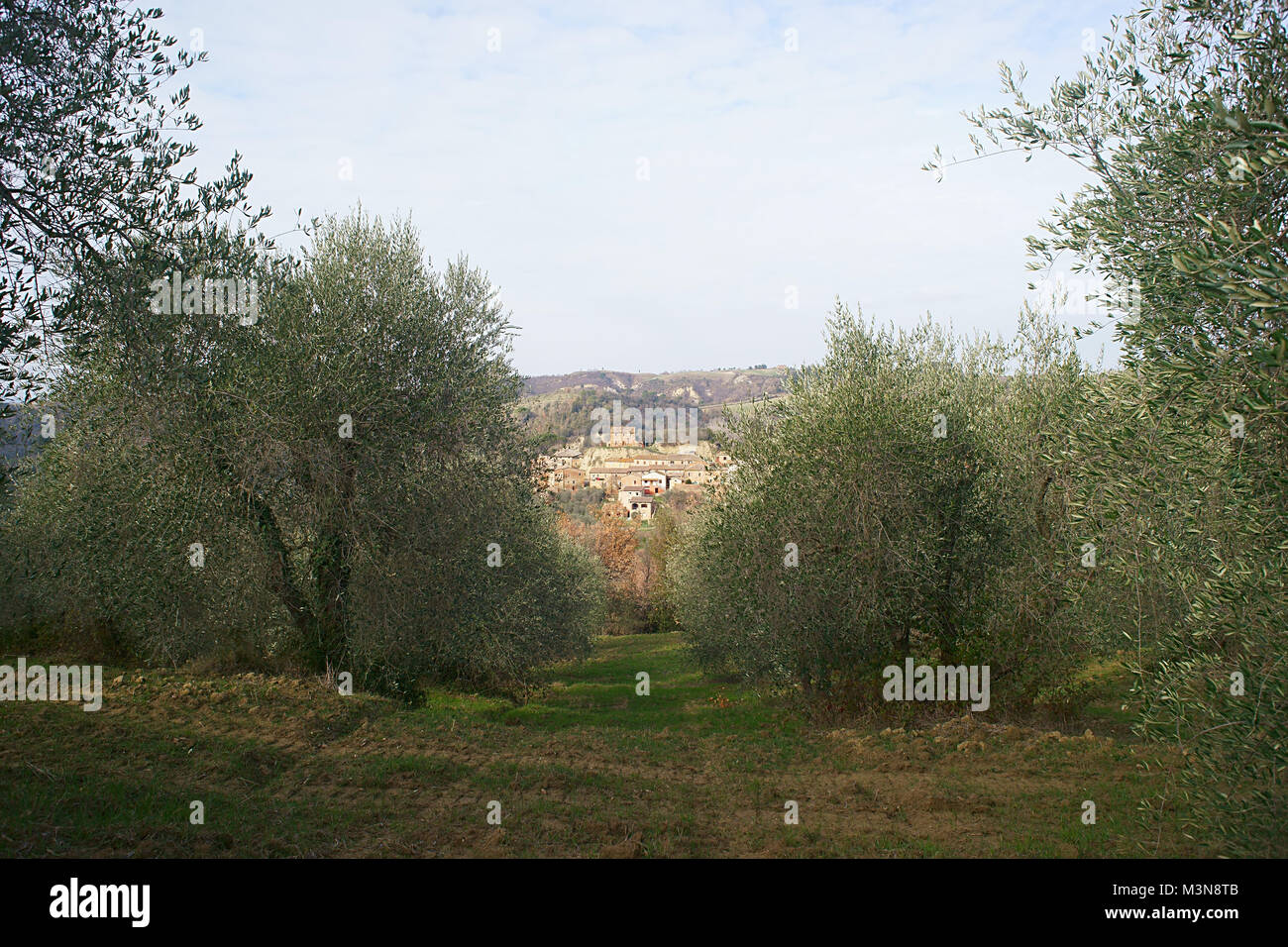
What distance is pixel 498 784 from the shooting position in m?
10.8

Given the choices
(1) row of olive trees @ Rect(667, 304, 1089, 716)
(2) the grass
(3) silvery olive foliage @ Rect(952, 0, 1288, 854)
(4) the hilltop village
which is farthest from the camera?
(4) the hilltop village

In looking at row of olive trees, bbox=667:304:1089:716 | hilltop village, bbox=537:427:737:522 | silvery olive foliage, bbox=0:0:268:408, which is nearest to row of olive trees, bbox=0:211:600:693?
silvery olive foliage, bbox=0:0:268:408

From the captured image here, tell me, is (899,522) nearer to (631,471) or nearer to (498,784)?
(498,784)

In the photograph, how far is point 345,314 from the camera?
47.5ft

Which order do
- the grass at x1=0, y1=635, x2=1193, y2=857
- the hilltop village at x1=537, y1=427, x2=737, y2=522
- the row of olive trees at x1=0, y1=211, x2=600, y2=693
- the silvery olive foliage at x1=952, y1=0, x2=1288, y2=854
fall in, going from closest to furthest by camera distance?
the silvery olive foliage at x1=952, y1=0, x2=1288, y2=854 < the grass at x1=0, y1=635, x2=1193, y2=857 < the row of olive trees at x1=0, y1=211, x2=600, y2=693 < the hilltop village at x1=537, y1=427, x2=737, y2=522

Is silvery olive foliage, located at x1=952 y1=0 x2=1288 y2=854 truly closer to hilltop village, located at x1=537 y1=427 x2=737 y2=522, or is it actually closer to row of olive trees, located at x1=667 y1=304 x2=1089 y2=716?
row of olive trees, located at x1=667 y1=304 x2=1089 y2=716

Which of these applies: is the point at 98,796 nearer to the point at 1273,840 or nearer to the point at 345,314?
the point at 345,314

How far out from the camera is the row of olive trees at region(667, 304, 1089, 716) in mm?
15258

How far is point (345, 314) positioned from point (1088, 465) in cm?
1284

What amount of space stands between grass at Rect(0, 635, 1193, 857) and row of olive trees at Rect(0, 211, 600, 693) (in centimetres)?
164

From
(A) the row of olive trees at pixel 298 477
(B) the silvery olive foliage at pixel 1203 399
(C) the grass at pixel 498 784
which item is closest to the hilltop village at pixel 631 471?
(A) the row of olive trees at pixel 298 477

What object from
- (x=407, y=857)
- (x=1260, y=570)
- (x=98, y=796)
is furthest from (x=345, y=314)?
(x=1260, y=570)
